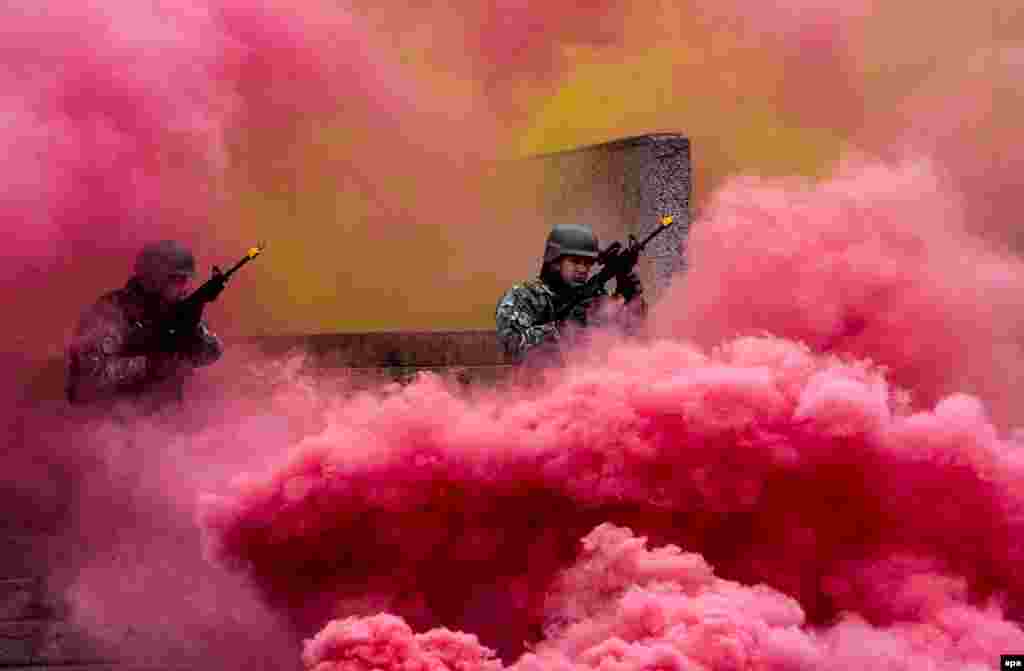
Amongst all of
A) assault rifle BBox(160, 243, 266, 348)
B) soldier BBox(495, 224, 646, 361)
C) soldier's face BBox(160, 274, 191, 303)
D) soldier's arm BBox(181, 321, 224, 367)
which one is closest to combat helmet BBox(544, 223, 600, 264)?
soldier BBox(495, 224, 646, 361)

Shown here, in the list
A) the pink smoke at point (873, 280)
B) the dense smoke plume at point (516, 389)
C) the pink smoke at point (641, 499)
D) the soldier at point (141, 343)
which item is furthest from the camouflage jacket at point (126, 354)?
the pink smoke at point (873, 280)

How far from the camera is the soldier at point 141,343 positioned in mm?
11734

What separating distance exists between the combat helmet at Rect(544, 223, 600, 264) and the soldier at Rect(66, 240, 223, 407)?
6.22ft

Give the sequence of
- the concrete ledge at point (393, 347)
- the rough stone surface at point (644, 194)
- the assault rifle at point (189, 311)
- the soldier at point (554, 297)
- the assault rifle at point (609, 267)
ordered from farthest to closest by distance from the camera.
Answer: the rough stone surface at point (644, 194)
the concrete ledge at point (393, 347)
the assault rifle at point (609, 267)
the soldier at point (554, 297)
the assault rifle at point (189, 311)

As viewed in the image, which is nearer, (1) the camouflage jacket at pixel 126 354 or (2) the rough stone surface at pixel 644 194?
(1) the camouflage jacket at pixel 126 354

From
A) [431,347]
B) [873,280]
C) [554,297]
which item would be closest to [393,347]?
[431,347]

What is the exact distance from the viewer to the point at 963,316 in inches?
483

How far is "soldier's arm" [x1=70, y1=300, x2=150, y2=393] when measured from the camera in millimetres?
11711

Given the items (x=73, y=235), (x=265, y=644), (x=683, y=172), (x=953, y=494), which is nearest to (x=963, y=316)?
(x=953, y=494)

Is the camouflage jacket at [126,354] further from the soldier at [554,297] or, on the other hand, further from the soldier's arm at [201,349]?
the soldier at [554,297]

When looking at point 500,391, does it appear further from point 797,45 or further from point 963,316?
point 797,45

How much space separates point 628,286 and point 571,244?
16.6 inches

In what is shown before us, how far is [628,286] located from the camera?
12734mm

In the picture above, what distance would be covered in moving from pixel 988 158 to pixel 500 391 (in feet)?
18.3
